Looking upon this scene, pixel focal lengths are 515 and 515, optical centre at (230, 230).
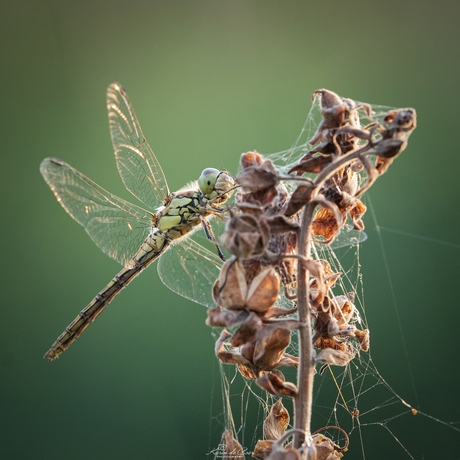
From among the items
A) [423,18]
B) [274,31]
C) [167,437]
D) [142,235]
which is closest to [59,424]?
[167,437]

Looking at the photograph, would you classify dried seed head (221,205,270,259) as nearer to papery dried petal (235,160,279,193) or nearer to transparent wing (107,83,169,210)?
papery dried petal (235,160,279,193)

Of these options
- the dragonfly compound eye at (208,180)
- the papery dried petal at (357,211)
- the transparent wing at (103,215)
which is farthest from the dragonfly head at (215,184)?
the papery dried petal at (357,211)

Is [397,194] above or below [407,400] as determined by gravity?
above

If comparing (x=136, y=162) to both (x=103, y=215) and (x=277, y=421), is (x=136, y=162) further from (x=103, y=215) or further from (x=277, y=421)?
(x=277, y=421)

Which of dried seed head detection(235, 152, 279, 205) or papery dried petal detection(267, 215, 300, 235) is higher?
dried seed head detection(235, 152, 279, 205)

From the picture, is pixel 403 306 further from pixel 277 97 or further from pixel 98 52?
pixel 98 52

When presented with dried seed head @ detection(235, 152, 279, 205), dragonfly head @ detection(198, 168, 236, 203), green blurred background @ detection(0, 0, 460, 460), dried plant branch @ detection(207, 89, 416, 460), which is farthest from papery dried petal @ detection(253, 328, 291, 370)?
green blurred background @ detection(0, 0, 460, 460)
